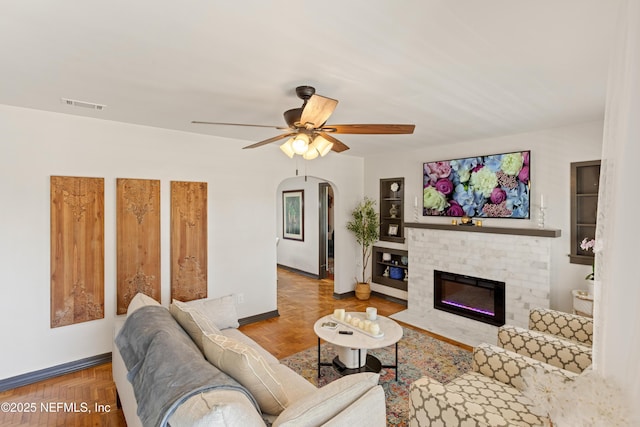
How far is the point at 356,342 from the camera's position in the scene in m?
2.66

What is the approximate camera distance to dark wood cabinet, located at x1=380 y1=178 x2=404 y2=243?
5.28 m

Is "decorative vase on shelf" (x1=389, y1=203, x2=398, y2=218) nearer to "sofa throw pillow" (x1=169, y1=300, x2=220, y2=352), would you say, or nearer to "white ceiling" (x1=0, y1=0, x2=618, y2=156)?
"white ceiling" (x1=0, y1=0, x2=618, y2=156)

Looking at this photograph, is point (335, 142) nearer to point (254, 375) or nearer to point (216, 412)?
point (254, 375)

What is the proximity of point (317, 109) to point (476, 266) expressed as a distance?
10.7ft

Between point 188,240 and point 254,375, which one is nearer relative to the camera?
point 254,375

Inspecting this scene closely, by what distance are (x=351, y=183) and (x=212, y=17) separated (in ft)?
13.9

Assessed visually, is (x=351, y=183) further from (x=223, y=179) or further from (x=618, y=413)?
(x=618, y=413)

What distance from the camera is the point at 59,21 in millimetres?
1539

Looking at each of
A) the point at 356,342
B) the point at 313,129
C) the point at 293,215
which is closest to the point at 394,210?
the point at 293,215

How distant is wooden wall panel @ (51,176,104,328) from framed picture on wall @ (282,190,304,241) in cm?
457

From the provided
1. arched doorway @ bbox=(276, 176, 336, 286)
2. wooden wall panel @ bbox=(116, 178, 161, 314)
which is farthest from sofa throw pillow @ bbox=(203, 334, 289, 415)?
arched doorway @ bbox=(276, 176, 336, 286)

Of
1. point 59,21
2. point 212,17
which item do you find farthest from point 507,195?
point 59,21

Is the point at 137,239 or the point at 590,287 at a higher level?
the point at 137,239

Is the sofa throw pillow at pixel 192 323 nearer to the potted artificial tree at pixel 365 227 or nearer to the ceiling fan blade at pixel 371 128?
the ceiling fan blade at pixel 371 128
